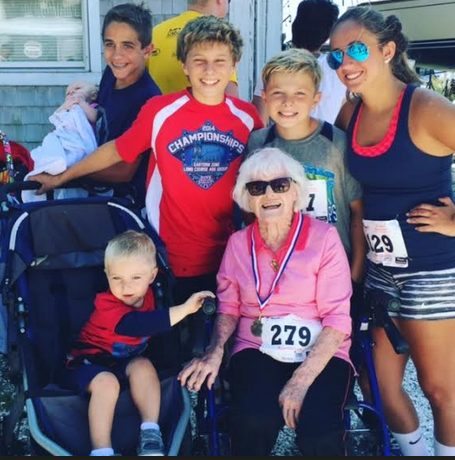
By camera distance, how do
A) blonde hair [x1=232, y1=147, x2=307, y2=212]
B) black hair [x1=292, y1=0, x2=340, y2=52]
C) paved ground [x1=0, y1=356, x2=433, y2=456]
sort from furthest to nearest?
black hair [x1=292, y1=0, x2=340, y2=52]
paved ground [x1=0, y1=356, x2=433, y2=456]
blonde hair [x1=232, y1=147, x2=307, y2=212]

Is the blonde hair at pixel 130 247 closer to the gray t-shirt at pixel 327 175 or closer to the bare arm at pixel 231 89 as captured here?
the gray t-shirt at pixel 327 175

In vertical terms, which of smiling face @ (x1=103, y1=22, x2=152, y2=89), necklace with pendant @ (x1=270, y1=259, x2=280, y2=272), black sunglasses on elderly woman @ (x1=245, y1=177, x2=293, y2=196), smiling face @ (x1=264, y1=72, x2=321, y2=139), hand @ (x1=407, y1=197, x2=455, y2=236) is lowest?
necklace with pendant @ (x1=270, y1=259, x2=280, y2=272)

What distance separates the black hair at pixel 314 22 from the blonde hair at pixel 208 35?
156 centimetres

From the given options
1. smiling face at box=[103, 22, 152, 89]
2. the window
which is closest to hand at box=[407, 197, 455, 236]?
smiling face at box=[103, 22, 152, 89]

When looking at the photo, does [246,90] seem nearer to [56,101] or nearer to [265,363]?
[56,101]

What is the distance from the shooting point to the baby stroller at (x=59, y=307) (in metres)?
2.42

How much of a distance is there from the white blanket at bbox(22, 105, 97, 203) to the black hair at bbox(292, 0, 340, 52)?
1.68 metres

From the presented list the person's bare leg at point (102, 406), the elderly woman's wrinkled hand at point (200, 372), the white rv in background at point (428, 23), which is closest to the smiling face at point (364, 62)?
the elderly woman's wrinkled hand at point (200, 372)

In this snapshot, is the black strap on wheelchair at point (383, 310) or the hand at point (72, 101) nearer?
the black strap on wheelchair at point (383, 310)

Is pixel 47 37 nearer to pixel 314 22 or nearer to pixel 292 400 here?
pixel 314 22

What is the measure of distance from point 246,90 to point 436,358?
413 cm

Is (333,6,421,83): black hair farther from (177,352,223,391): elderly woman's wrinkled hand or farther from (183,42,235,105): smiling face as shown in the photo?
(177,352,223,391): elderly woman's wrinkled hand

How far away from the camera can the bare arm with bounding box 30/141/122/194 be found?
299 centimetres

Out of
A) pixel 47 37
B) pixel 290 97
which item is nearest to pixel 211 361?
pixel 290 97
